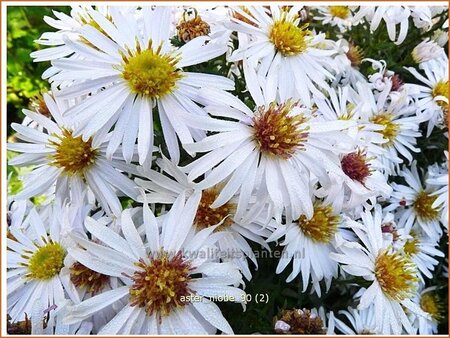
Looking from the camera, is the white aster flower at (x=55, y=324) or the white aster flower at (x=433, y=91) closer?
the white aster flower at (x=55, y=324)

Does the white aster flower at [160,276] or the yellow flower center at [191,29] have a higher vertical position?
the yellow flower center at [191,29]

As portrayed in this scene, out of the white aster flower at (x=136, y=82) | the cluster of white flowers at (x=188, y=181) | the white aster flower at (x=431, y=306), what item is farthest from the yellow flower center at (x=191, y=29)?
the white aster flower at (x=431, y=306)

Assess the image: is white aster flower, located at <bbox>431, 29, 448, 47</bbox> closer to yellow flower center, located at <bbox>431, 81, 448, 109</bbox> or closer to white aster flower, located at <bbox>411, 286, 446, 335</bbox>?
yellow flower center, located at <bbox>431, 81, 448, 109</bbox>

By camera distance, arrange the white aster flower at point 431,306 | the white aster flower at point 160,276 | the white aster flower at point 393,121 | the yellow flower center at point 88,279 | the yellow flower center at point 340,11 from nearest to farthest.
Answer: the white aster flower at point 160,276 → the yellow flower center at point 88,279 → the white aster flower at point 393,121 → the white aster flower at point 431,306 → the yellow flower center at point 340,11

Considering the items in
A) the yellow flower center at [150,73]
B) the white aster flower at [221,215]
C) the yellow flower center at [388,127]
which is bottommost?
the white aster flower at [221,215]

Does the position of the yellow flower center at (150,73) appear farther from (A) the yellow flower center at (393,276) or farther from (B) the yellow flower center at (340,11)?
(B) the yellow flower center at (340,11)

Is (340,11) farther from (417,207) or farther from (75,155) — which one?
(75,155)

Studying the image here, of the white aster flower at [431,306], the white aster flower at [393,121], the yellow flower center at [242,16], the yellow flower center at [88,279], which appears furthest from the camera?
the white aster flower at [431,306]
